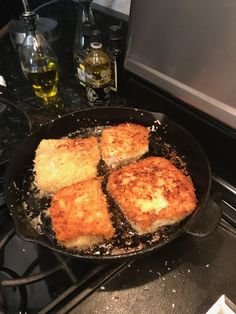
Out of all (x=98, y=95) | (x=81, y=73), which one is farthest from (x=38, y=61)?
(x=98, y=95)

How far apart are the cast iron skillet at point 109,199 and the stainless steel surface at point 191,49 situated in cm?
12

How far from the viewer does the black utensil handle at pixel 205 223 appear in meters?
0.81

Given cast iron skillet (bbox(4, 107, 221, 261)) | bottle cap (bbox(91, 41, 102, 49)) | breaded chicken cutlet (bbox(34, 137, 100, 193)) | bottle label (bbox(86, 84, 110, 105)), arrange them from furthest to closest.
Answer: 1. bottle label (bbox(86, 84, 110, 105))
2. bottle cap (bbox(91, 41, 102, 49))
3. breaded chicken cutlet (bbox(34, 137, 100, 193))
4. cast iron skillet (bbox(4, 107, 221, 261))

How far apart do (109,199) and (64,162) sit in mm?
190

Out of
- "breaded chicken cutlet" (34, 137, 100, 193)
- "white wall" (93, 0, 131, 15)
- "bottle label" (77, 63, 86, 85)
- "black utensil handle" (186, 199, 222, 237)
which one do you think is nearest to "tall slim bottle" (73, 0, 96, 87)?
"bottle label" (77, 63, 86, 85)

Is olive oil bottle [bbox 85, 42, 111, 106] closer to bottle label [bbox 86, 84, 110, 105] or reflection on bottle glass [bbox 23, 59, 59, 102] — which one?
bottle label [bbox 86, 84, 110, 105]

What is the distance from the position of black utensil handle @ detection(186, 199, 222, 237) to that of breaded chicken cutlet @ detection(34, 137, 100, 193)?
355 mm

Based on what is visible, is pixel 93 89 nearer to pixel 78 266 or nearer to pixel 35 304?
pixel 78 266

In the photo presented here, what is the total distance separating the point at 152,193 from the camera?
901mm

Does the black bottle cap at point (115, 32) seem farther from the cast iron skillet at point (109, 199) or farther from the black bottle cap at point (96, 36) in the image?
the cast iron skillet at point (109, 199)

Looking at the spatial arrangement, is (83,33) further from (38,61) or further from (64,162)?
(64,162)

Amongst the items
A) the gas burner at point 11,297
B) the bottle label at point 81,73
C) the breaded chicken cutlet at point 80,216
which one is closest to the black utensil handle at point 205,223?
the breaded chicken cutlet at point 80,216

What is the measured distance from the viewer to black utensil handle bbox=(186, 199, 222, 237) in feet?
2.65

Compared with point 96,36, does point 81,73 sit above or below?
below
